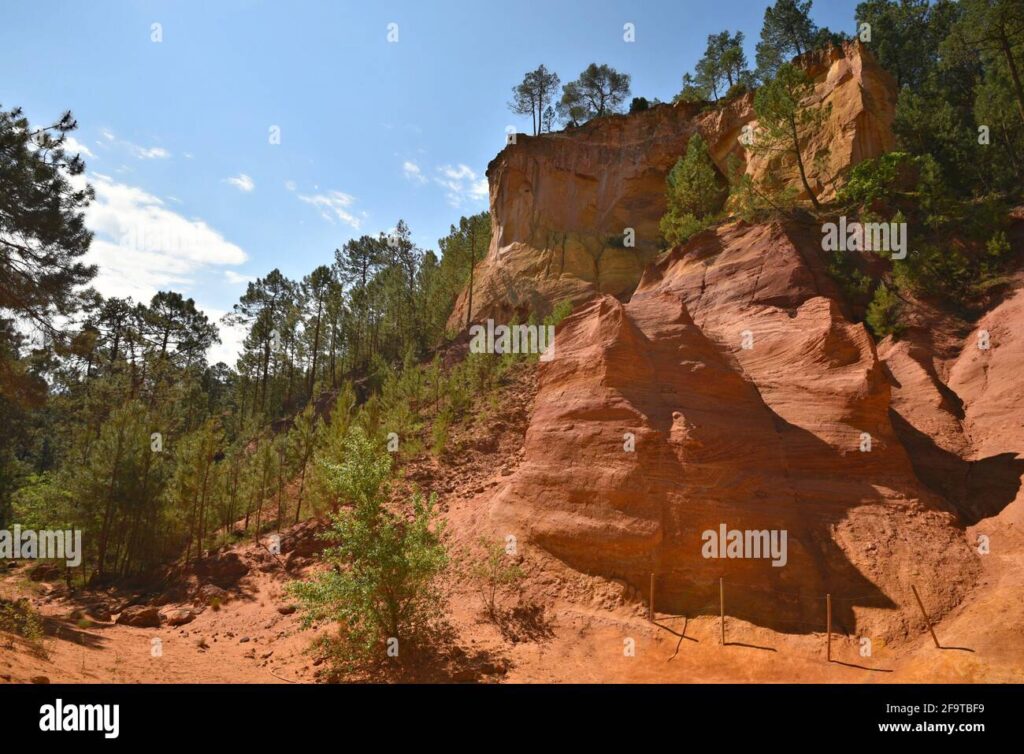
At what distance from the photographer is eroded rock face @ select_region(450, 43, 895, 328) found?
40.7 m

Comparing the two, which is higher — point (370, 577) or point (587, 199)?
point (587, 199)

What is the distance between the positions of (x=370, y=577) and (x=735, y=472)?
9826 mm

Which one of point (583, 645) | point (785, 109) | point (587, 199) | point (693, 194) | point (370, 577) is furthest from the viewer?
point (587, 199)

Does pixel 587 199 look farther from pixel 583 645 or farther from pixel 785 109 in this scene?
pixel 583 645

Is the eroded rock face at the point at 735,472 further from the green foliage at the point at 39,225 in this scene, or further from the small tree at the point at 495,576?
the green foliage at the point at 39,225

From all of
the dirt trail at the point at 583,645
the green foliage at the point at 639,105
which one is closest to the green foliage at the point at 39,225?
the dirt trail at the point at 583,645

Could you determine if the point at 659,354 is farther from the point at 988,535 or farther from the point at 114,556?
the point at 114,556

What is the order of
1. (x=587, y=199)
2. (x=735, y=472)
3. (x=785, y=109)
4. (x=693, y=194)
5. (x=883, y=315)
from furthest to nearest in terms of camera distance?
(x=587, y=199)
(x=693, y=194)
(x=785, y=109)
(x=883, y=315)
(x=735, y=472)

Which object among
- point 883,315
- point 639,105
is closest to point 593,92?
point 639,105

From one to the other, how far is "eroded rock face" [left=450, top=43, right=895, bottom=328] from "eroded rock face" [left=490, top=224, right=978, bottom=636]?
22315 millimetres

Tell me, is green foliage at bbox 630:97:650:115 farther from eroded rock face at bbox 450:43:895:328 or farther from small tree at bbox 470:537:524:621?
small tree at bbox 470:537:524:621

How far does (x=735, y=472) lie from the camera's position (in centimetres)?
1448

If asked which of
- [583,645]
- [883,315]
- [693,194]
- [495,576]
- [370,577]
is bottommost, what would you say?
[583,645]

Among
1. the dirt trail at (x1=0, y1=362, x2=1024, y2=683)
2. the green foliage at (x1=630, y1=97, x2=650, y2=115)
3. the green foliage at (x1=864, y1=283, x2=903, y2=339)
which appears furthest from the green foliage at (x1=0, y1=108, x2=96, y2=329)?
the green foliage at (x1=630, y1=97, x2=650, y2=115)
